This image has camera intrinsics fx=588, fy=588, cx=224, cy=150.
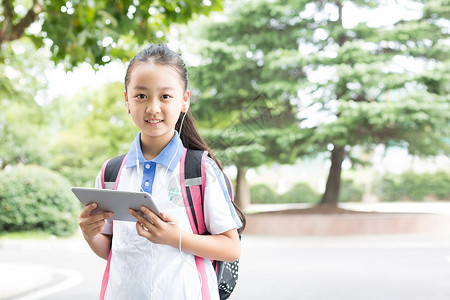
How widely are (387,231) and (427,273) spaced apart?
630cm

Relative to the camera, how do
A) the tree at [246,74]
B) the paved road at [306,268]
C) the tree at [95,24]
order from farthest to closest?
1. the tree at [246,74]
2. the paved road at [306,268]
3. the tree at [95,24]

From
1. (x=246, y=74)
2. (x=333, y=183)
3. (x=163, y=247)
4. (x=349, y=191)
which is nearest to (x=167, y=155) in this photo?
(x=163, y=247)

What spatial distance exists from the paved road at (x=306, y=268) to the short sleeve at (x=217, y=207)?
6.08m

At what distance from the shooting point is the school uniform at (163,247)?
1.81 m

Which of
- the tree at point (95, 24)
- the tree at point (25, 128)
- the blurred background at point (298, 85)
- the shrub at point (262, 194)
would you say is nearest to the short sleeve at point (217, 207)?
the tree at point (95, 24)

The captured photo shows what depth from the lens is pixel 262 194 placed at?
2848 centimetres

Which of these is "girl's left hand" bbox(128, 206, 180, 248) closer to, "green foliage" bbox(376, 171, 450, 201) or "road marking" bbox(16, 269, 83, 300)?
"road marking" bbox(16, 269, 83, 300)

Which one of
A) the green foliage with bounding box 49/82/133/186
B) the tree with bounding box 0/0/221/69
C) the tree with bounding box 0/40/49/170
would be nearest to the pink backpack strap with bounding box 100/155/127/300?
the tree with bounding box 0/0/221/69

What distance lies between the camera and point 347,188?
29.9 metres

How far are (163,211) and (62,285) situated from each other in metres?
7.10

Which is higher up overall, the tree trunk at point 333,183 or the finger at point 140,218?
the tree trunk at point 333,183

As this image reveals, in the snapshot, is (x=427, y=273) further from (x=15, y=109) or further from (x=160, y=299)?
(x=15, y=109)

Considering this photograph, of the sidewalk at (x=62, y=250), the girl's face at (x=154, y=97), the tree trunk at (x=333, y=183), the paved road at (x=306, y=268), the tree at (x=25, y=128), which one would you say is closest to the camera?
the girl's face at (x=154, y=97)

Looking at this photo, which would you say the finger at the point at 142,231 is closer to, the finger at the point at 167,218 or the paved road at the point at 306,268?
the finger at the point at 167,218
